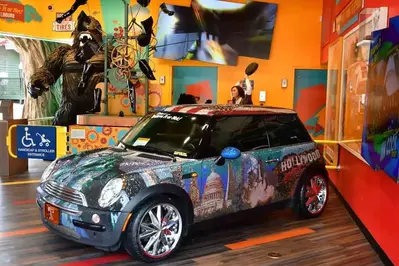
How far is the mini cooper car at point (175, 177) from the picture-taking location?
11.3 ft

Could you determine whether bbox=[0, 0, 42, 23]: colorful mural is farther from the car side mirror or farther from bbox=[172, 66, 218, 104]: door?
the car side mirror

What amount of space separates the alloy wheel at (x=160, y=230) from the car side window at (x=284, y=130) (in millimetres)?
1492

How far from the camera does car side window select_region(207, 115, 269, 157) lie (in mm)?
4121

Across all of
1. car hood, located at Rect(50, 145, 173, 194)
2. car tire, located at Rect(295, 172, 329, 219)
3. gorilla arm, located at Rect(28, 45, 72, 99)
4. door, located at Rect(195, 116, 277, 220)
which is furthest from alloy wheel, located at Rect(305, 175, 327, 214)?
gorilla arm, located at Rect(28, 45, 72, 99)

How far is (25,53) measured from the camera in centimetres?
1020

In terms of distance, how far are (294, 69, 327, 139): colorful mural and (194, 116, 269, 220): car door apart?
5.04 metres

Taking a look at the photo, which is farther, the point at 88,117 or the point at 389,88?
the point at 88,117

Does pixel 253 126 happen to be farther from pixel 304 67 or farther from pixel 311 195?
pixel 304 67

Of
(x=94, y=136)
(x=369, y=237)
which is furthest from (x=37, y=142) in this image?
(x=369, y=237)

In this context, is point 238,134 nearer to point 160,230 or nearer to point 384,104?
point 160,230

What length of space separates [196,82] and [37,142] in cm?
432

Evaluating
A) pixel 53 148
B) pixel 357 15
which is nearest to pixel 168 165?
pixel 53 148

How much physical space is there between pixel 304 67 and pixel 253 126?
5229 mm

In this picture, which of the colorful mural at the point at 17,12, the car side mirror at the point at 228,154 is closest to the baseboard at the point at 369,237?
the car side mirror at the point at 228,154
